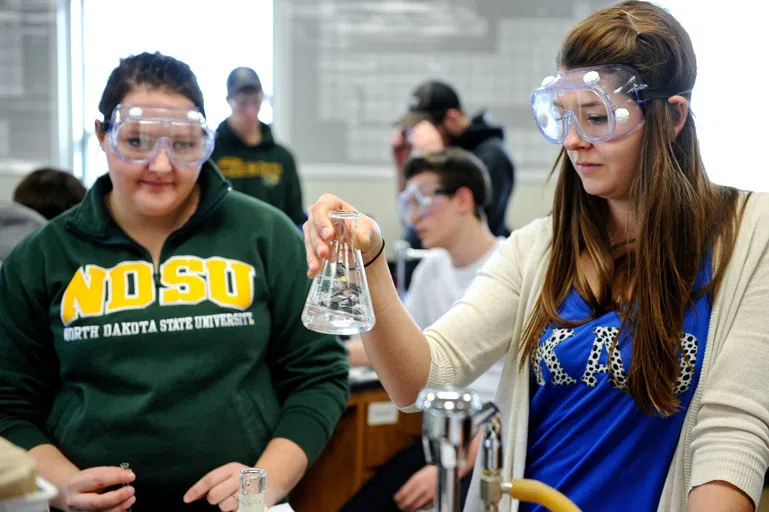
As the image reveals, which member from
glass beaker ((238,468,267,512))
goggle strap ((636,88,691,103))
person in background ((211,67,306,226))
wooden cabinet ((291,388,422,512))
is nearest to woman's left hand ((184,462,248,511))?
glass beaker ((238,468,267,512))

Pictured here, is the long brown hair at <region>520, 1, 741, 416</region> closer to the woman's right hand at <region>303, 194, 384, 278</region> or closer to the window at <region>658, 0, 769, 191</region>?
the woman's right hand at <region>303, 194, 384, 278</region>

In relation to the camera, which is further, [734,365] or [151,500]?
[151,500]

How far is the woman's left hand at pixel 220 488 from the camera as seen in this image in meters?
1.69

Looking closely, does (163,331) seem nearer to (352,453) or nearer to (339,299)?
(339,299)

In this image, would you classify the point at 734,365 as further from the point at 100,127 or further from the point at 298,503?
the point at 298,503

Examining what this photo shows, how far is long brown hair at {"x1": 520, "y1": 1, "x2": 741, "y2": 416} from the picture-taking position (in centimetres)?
147

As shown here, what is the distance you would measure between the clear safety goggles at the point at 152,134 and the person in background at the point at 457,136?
8.37 feet

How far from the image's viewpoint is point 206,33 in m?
5.77

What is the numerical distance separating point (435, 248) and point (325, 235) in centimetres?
199

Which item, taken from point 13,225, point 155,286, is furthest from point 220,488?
point 13,225

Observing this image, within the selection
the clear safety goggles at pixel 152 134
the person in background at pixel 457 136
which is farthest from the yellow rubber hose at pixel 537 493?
the person in background at pixel 457 136

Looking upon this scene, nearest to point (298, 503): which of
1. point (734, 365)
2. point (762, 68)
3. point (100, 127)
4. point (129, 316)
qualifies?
point (129, 316)

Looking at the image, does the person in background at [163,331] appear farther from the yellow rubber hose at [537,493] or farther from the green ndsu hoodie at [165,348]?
the yellow rubber hose at [537,493]

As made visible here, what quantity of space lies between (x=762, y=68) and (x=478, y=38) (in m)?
1.91
